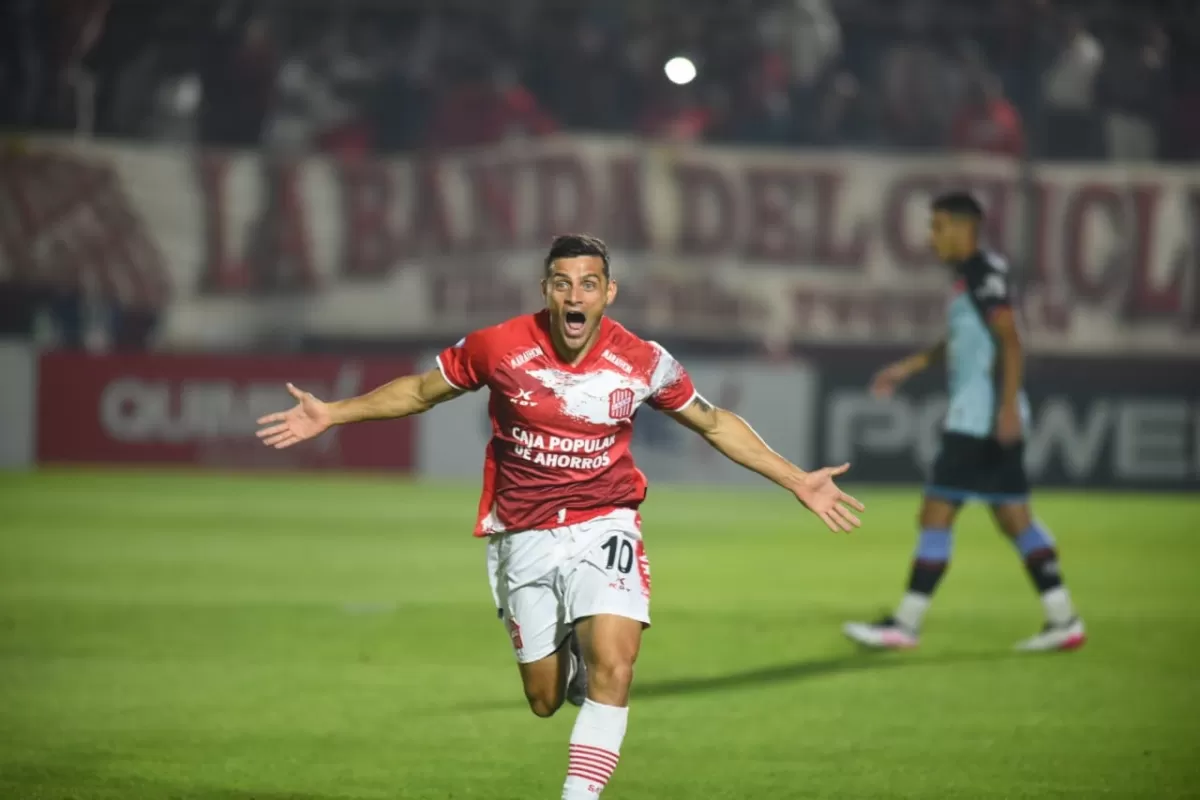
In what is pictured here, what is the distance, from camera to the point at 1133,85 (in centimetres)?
2144

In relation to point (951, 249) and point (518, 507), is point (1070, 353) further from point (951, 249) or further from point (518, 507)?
point (518, 507)

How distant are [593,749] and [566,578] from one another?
65cm

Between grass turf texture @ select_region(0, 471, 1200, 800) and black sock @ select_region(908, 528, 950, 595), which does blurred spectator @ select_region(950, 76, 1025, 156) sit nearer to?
grass turf texture @ select_region(0, 471, 1200, 800)

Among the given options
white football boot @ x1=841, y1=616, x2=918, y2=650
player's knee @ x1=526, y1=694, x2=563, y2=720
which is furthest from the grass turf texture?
player's knee @ x1=526, y1=694, x2=563, y2=720

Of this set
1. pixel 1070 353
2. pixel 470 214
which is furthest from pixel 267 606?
pixel 1070 353

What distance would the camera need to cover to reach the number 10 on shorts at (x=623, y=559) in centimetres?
540

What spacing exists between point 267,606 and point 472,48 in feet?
41.4

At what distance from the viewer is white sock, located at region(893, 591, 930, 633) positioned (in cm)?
906

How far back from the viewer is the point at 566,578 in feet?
18.0

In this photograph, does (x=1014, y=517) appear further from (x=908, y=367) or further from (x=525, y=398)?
(x=525, y=398)

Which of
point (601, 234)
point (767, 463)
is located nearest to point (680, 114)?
point (601, 234)

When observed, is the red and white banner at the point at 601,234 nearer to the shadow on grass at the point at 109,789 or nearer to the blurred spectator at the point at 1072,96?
the blurred spectator at the point at 1072,96

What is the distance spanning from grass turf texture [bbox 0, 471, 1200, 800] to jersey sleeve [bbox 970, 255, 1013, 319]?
5.83 feet

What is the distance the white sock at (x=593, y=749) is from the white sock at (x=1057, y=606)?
4.47 metres
